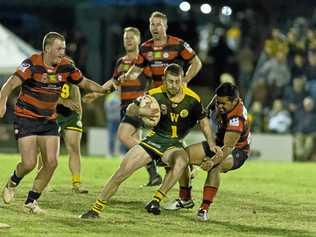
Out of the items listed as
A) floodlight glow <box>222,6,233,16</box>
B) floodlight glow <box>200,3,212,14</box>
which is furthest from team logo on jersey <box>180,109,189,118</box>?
floodlight glow <box>200,3,212,14</box>

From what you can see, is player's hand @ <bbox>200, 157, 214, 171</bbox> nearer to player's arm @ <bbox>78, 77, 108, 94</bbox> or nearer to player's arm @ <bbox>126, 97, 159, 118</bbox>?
player's arm @ <bbox>126, 97, 159, 118</bbox>

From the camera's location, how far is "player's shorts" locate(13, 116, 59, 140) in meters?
13.6

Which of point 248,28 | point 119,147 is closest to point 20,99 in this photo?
point 119,147

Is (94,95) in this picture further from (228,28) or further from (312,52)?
(228,28)

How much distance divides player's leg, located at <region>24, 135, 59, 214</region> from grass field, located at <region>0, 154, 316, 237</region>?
0.68 ft

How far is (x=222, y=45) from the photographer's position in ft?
94.9

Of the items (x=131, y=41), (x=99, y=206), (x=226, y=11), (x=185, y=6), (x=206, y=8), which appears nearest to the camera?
(x=99, y=206)

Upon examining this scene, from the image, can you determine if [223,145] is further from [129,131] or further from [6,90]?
[129,131]

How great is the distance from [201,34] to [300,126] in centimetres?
594

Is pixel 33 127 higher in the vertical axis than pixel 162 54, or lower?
lower

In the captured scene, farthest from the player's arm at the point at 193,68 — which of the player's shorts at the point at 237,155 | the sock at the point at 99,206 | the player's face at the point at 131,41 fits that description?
the sock at the point at 99,206

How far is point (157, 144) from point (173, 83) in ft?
2.49

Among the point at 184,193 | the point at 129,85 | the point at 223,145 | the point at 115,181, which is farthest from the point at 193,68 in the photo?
the point at 115,181

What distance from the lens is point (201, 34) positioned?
1209 inches
